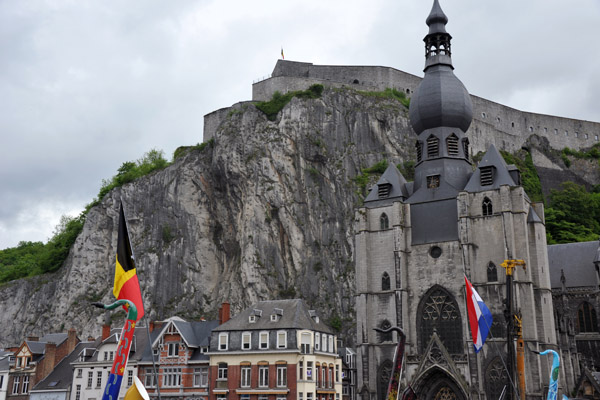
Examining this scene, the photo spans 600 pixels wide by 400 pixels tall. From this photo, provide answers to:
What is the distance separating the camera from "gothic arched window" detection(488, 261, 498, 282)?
30.4 m

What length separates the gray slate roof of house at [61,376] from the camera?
35.5 meters

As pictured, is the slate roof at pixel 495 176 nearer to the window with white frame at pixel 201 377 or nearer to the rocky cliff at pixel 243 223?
the window with white frame at pixel 201 377

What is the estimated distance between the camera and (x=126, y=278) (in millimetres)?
10578

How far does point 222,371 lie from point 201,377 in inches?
54.3

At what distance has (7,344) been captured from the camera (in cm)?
5731

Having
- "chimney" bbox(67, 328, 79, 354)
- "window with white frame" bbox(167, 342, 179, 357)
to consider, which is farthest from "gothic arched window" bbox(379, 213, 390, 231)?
"chimney" bbox(67, 328, 79, 354)

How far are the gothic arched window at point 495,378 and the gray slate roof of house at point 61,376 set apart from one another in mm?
21489

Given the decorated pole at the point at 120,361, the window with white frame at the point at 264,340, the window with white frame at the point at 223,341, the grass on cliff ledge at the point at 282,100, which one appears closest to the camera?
the decorated pole at the point at 120,361

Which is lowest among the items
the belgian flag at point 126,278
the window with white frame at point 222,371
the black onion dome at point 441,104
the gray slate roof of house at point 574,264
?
the window with white frame at point 222,371

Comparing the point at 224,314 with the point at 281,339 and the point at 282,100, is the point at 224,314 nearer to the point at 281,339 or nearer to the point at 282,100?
the point at 281,339

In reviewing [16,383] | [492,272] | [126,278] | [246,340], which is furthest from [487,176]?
[16,383]

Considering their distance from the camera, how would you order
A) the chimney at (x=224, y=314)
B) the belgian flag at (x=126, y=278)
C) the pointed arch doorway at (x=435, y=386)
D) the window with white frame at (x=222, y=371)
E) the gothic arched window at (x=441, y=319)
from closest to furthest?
the belgian flag at (x=126, y=278)
the pointed arch doorway at (x=435, y=386)
the gothic arched window at (x=441, y=319)
the window with white frame at (x=222, y=371)
the chimney at (x=224, y=314)

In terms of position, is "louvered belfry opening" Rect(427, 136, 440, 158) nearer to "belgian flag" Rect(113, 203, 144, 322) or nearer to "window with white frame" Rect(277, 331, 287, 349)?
"window with white frame" Rect(277, 331, 287, 349)

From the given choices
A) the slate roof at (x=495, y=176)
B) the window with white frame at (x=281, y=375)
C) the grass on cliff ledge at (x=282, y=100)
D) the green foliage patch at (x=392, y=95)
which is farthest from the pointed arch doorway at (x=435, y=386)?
the green foliage patch at (x=392, y=95)
